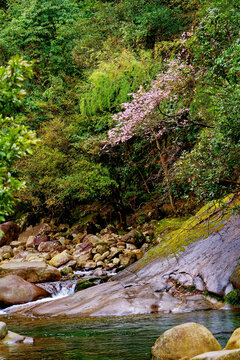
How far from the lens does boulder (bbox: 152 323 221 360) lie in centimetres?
530

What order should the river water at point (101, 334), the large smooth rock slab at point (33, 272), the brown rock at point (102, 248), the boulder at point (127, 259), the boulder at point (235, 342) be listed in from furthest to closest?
the brown rock at point (102, 248), the boulder at point (127, 259), the large smooth rock slab at point (33, 272), the river water at point (101, 334), the boulder at point (235, 342)

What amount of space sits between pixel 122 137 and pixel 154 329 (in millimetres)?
10591

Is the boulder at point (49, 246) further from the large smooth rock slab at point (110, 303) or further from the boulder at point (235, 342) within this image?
the boulder at point (235, 342)

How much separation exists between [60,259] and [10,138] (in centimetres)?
1383

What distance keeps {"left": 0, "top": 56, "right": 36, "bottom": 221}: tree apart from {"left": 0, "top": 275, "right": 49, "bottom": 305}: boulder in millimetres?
9269

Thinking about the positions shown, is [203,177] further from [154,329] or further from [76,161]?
[76,161]

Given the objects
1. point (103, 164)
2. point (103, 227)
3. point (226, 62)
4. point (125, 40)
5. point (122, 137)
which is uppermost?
point (125, 40)

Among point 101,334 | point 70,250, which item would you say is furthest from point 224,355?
point 70,250

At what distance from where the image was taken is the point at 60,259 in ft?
56.3

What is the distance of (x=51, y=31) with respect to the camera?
28812 mm

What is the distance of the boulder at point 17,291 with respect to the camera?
1256 centimetres

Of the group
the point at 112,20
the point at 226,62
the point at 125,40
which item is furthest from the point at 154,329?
the point at 112,20

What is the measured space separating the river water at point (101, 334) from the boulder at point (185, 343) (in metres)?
0.47

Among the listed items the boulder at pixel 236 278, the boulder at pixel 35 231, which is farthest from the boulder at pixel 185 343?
the boulder at pixel 35 231
